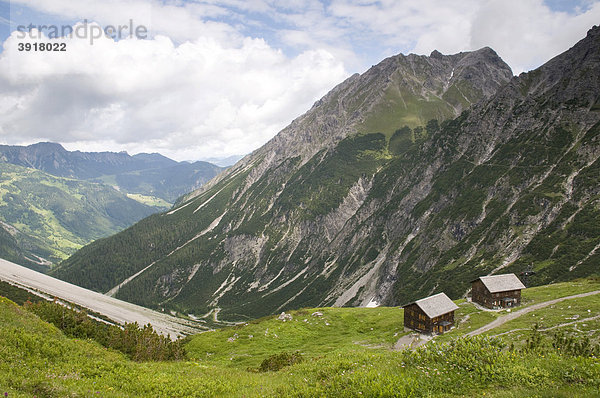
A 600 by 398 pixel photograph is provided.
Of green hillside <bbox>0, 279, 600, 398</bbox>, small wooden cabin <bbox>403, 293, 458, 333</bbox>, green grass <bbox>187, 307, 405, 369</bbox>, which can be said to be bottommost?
green grass <bbox>187, 307, 405, 369</bbox>

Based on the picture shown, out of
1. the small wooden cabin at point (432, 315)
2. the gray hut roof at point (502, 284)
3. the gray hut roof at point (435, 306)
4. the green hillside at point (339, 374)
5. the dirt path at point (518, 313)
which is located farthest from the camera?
the gray hut roof at point (502, 284)

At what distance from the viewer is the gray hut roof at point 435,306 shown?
66.8 meters

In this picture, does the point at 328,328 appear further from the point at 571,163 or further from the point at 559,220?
the point at 571,163

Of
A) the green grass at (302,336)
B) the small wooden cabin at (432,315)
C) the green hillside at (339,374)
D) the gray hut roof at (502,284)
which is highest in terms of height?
the green hillside at (339,374)

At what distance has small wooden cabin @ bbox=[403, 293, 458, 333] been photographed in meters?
66.6

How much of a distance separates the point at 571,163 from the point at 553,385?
17688 cm

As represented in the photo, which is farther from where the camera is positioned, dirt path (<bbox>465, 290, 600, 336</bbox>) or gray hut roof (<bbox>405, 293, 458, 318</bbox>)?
gray hut roof (<bbox>405, 293, 458, 318</bbox>)

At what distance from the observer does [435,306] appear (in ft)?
225

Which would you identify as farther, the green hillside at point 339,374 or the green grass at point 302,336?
the green grass at point 302,336

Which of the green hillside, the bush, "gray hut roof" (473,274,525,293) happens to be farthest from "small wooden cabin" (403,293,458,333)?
the bush

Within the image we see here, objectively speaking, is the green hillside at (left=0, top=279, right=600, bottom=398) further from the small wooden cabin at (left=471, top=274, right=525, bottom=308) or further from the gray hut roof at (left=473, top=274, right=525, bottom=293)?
the small wooden cabin at (left=471, top=274, right=525, bottom=308)

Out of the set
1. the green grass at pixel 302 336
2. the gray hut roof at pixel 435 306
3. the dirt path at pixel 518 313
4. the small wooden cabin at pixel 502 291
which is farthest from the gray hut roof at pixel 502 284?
the green grass at pixel 302 336

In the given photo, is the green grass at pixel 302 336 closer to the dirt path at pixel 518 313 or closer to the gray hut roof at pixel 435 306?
the gray hut roof at pixel 435 306

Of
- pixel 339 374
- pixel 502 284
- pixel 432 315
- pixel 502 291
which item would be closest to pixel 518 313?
pixel 502 291
